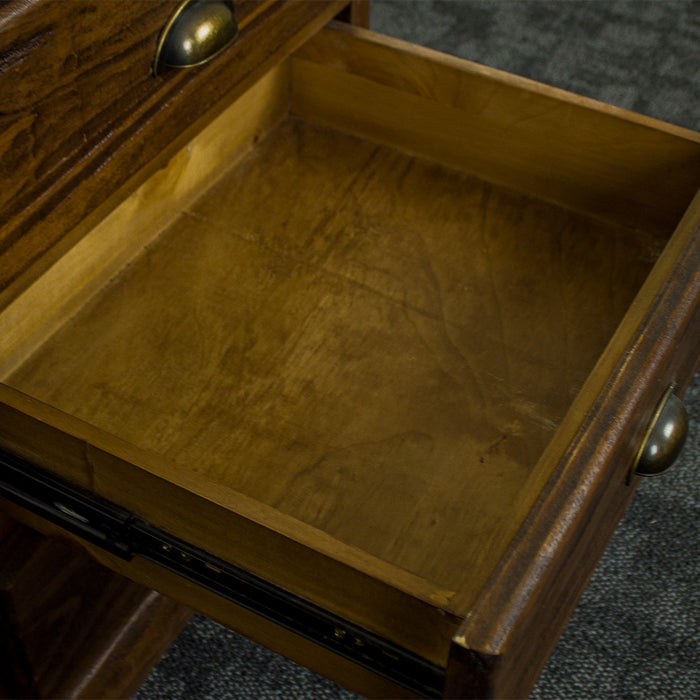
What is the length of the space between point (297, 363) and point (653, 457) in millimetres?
241

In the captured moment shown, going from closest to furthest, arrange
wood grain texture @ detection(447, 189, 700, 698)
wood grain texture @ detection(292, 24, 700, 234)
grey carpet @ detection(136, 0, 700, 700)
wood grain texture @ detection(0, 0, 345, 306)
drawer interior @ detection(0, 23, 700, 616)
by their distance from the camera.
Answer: wood grain texture @ detection(447, 189, 700, 698), wood grain texture @ detection(0, 0, 345, 306), drawer interior @ detection(0, 23, 700, 616), wood grain texture @ detection(292, 24, 700, 234), grey carpet @ detection(136, 0, 700, 700)

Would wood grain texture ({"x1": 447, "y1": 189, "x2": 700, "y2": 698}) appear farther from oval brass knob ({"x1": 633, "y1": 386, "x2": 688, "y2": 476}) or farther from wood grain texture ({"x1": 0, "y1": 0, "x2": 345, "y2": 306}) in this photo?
wood grain texture ({"x1": 0, "y1": 0, "x2": 345, "y2": 306})

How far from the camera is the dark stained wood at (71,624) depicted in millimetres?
725

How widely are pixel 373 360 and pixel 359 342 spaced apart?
2cm

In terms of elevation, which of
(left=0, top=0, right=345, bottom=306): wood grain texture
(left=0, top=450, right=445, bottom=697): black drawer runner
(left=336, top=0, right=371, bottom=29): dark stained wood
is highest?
(left=0, top=0, right=345, bottom=306): wood grain texture

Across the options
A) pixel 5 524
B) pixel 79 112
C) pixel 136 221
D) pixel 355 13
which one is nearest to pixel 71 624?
pixel 5 524

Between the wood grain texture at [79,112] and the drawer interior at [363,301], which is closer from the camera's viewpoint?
the wood grain texture at [79,112]

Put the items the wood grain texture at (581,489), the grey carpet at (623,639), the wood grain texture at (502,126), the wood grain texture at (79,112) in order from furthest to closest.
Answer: the grey carpet at (623,639) → the wood grain texture at (502,126) → the wood grain texture at (79,112) → the wood grain texture at (581,489)

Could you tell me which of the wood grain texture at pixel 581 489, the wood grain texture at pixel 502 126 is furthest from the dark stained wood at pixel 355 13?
the wood grain texture at pixel 581 489

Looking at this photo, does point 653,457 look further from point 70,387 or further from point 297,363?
point 70,387

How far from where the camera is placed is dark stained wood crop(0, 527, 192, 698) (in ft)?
2.38

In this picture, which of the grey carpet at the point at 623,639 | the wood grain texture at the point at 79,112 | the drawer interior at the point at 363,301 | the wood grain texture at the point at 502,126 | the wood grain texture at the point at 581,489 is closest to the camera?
the wood grain texture at the point at 581,489

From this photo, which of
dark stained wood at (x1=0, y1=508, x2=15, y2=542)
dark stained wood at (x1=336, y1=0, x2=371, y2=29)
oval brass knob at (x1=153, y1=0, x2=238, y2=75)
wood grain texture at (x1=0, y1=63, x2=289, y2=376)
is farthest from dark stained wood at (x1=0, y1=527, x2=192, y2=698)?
dark stained wood at (x1=336, y1=0, x2=371, y2=29)

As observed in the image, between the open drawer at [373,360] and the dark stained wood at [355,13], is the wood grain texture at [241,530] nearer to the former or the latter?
the open drawer at [373,360]
